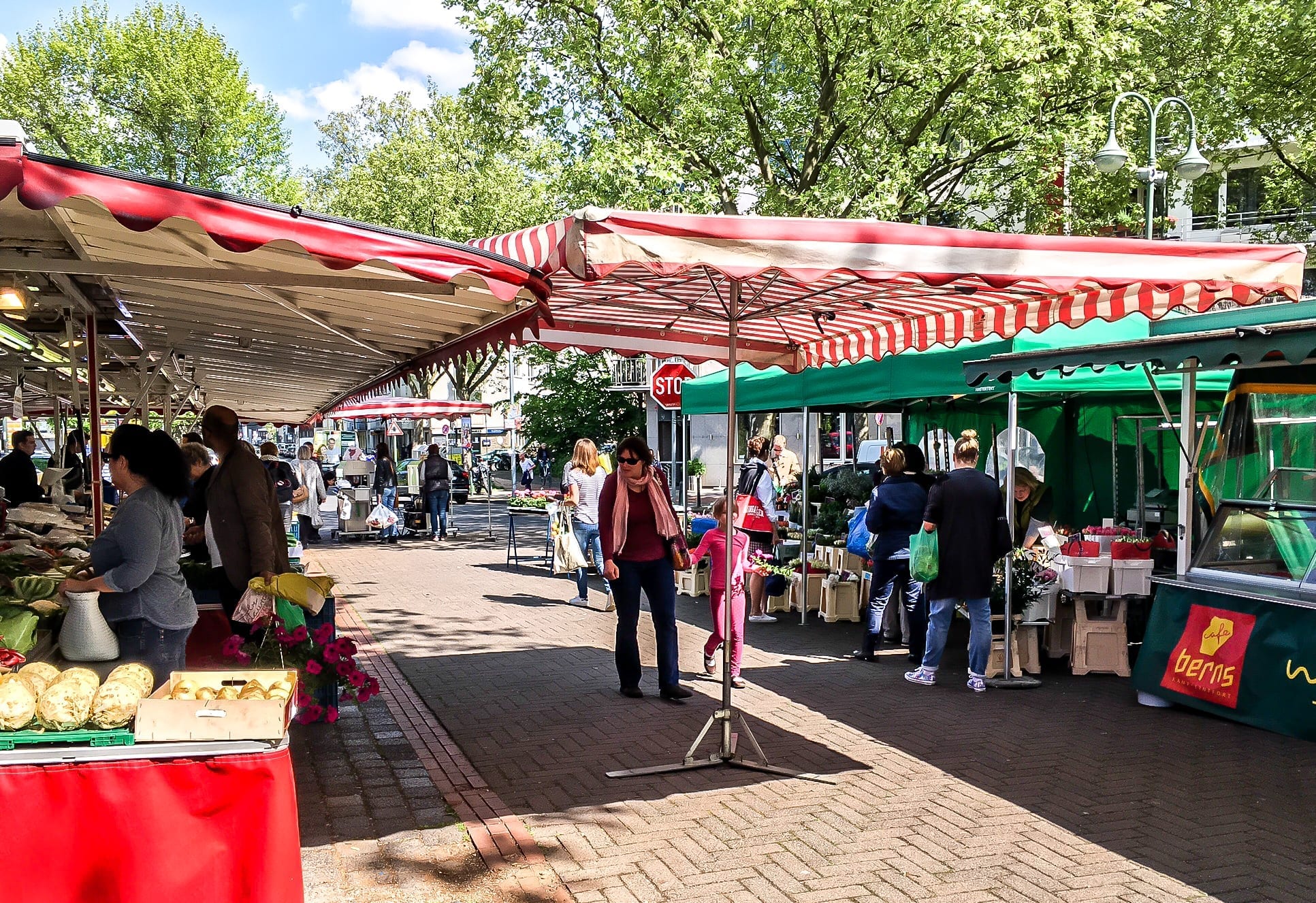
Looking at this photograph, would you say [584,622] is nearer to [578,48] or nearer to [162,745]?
[162,745]

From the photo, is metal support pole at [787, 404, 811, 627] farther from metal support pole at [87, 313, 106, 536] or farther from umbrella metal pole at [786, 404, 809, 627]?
metal support pole at [87, 313, 106, 536]

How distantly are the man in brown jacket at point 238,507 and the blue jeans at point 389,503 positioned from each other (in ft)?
49.1

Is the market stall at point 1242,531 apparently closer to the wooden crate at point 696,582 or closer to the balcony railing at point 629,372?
the wooden crate at point 696,582

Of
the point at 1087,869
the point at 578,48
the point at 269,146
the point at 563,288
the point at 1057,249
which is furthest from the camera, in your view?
the point at 269,146

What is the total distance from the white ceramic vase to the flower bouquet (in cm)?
137

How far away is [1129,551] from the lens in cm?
873

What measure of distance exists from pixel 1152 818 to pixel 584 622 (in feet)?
22.4

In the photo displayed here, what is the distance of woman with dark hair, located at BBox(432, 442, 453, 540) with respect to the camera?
21.0m

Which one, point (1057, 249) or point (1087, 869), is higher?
point (1057, 249)

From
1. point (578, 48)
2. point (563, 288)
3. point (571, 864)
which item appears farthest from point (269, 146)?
point (571, 864)

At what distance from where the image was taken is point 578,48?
1775 centimetres

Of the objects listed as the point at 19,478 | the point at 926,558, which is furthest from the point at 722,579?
the point at 19,478

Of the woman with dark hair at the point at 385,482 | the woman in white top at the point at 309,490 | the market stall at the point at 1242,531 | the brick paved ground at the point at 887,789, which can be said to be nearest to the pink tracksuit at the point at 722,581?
the brick paved ground at the point at 887,789

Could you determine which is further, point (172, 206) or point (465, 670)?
point (465, 670)
